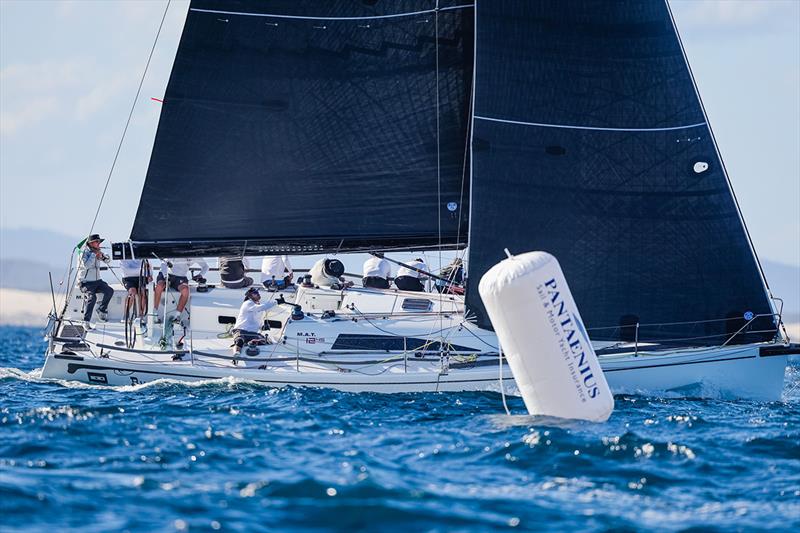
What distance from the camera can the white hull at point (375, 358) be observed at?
1519 cm

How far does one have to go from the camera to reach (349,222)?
17.0 m

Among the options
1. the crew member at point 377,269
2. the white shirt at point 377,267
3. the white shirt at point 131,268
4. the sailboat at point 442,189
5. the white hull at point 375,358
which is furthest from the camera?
the white shirt at point 377,267

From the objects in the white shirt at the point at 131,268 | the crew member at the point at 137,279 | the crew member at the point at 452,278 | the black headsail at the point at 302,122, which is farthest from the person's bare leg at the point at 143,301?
the crew member at the point at 452,278

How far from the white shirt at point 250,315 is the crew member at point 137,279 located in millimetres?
2153

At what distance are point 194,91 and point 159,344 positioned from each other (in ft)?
11.6

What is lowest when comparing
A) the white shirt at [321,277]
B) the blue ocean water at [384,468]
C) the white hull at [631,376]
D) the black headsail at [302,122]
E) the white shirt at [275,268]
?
the blue ocean water at [384,468]

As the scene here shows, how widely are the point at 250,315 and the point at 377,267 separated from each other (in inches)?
116

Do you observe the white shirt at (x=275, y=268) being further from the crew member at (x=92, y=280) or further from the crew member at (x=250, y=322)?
the crew member at (x=250, y=322)

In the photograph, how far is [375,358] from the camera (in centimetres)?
1580

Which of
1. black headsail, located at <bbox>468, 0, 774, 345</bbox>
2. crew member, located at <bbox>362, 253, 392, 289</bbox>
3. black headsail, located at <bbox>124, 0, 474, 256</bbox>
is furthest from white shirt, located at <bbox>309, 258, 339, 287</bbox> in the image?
black headsail, located at <bbox>468, 0, 774, 345</bbox>

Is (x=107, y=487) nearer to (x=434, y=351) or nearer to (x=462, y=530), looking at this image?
(x=462, y=530)

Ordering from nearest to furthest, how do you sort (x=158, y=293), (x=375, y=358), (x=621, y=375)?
(x=621, y=375) → (x=375, y=358) → (x=158, y=293)

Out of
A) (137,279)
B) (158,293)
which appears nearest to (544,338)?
(158,293)

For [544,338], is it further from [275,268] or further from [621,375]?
[275,268]
